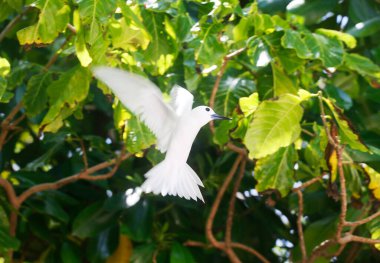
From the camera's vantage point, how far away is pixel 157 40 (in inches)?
57.6

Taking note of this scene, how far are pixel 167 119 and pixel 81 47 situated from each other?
48 cm

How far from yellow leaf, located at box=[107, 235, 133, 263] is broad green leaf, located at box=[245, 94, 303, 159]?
841mm

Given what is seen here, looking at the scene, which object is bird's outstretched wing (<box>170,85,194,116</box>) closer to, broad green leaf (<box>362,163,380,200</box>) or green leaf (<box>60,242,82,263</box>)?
broad green leaf (<box>362,163,380,200</box>)

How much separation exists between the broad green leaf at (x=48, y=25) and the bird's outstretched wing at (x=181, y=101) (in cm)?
52

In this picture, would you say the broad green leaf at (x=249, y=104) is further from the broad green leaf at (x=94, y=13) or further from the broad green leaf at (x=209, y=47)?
the broad green leaf at (x=94, y=13)

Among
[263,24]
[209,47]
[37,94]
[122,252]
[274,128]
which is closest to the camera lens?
[274,128]

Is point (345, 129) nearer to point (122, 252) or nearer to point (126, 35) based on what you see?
point (126, 35)

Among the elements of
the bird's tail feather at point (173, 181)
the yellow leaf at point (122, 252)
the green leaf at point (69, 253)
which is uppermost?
the bird's tail feather at point (173, 181)

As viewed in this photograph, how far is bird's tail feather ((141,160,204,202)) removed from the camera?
78cm

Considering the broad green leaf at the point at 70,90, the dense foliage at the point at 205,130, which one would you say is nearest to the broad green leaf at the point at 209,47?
the dense foliage at the point at 205,130

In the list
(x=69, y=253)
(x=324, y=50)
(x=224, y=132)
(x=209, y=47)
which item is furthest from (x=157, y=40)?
(x=69, y=253)

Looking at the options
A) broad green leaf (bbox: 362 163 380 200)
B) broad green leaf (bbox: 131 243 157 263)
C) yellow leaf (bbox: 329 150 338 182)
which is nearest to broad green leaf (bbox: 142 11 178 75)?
yellow leaf (bbox: 329 150 338 182)

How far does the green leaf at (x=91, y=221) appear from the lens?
194 cm

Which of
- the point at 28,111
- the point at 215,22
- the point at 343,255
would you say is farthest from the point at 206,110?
the point at 343,255
